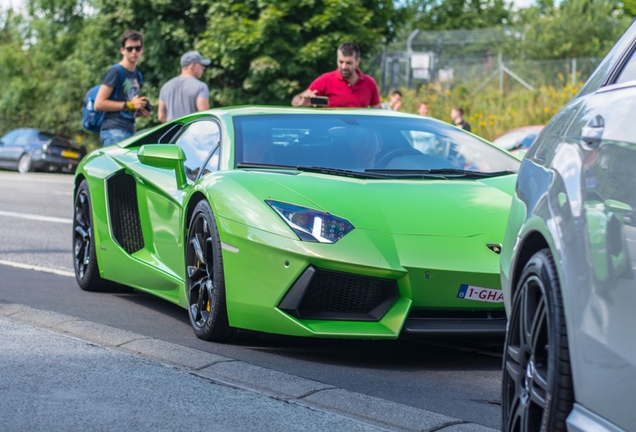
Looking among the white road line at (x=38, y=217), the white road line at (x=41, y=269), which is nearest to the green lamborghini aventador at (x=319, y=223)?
the white road line at (x=41, y=269)

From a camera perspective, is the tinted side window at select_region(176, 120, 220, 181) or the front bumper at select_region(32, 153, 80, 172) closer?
the tinted side window at select_region(176, 120, 220, 181)

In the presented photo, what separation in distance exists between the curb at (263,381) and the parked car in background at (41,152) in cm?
2721

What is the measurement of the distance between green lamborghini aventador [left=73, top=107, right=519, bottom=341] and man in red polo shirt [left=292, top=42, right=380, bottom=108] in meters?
3.08

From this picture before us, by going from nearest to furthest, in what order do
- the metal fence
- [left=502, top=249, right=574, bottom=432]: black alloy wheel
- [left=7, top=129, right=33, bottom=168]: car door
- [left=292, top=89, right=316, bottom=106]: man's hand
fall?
[left=502, top=249, right=574, bottom=432]: black alloy wheel
[left=292, top=89, right=316, bottom=106]: man's hand
the metal fence
[left=7, top=129, right=33, bottom=168]: car door

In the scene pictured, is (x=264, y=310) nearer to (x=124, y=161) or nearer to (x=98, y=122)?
(x=124, y=161)

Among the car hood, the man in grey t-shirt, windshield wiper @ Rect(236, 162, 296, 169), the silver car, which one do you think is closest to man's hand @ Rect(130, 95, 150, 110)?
the man in grey t-shirt

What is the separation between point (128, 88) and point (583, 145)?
7.59 meters

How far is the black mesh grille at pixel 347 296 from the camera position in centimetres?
478

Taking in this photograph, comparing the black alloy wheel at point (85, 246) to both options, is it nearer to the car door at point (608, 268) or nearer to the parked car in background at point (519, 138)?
the car door at point (608, 268)

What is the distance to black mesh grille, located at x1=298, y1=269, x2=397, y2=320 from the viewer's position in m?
4.78

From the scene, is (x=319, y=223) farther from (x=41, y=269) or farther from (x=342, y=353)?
(x=41, y=269)

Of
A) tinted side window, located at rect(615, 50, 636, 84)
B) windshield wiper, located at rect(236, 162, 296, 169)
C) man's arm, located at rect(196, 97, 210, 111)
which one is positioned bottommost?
man's arm, located at rect(196, 97, 210, 111)

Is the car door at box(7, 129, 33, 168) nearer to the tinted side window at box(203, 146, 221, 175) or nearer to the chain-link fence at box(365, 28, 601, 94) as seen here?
the chain-link fence at box(365, 28, 601, 94)

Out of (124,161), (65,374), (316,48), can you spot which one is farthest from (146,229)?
(316,48)
